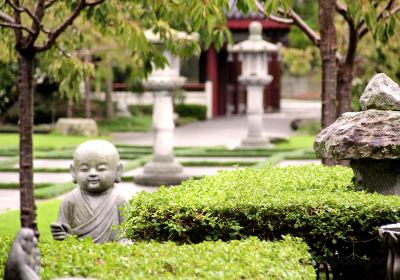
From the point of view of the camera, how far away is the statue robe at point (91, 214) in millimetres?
7312

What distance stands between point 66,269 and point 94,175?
250 centimetres

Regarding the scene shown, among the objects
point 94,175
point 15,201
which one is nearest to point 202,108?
point 15,201

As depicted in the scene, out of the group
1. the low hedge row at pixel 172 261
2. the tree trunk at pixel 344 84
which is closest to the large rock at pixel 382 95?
the low hedge row at pixel 172 261

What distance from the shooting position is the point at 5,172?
17984 mm

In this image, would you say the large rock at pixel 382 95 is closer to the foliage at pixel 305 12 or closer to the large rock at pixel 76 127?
the large rock at pixel 76 127

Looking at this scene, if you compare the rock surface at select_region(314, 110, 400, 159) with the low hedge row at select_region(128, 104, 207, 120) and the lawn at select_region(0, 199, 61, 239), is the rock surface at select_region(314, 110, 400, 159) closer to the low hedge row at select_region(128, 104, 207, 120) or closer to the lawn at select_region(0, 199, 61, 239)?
the lawn at select_region(0, 199, 61, 239)

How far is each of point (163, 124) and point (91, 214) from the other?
8.72 m

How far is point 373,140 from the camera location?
7043 mm

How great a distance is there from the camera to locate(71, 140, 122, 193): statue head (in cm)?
731

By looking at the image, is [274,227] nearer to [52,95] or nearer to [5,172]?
[5,172]

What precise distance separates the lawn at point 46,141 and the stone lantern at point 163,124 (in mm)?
7459

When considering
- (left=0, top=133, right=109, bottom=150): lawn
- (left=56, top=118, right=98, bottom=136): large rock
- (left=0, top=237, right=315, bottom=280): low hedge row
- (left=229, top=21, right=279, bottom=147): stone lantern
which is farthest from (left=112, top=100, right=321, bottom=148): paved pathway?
(left=0, top=237, right=315, bottom=280): low hedge row

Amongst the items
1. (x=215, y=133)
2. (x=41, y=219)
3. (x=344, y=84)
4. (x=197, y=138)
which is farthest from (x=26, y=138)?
(x=215, y=133)

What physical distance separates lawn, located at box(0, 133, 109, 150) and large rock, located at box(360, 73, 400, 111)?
54.3 ft
